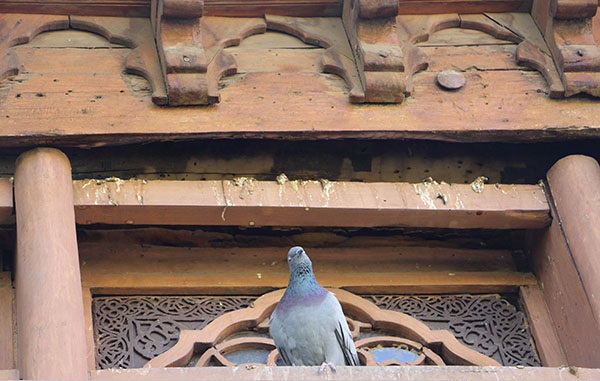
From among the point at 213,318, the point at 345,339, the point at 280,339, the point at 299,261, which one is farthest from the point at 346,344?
the point at 213,318

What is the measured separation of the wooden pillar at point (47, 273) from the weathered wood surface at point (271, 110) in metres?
0.18

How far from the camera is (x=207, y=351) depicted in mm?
6234

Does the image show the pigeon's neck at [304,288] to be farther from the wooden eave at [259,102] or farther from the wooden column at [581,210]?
the wooden column at [581,210]

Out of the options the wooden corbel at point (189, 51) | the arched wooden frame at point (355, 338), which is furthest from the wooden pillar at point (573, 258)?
the wooden corbel at point (189, 51)

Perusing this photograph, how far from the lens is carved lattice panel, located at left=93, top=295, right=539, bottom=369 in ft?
20.5

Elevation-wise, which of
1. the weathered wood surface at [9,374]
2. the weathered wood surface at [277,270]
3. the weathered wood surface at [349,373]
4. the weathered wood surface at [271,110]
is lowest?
the weathered wood surface at [349,373]

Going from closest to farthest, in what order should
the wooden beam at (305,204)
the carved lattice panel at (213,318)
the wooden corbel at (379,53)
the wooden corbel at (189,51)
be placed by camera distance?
the carved lattice panel at (213,318), the wooden beam at (305,204), the wooden corbel at (189,51), the wooden corbel at (379,53)

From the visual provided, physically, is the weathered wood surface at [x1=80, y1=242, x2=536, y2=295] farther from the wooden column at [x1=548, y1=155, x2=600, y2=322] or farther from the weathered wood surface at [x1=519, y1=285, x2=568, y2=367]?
the wooden column at [x1=548, y1=155, x2=600, y2=322]

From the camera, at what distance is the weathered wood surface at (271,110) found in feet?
21.1

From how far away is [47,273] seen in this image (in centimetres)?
578

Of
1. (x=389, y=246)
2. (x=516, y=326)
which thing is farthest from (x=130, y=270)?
(x=516, y=326)

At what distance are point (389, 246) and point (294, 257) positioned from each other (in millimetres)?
582

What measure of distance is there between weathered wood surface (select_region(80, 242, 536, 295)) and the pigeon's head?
268 mm

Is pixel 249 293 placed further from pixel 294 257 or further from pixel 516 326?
pixel 516 326
